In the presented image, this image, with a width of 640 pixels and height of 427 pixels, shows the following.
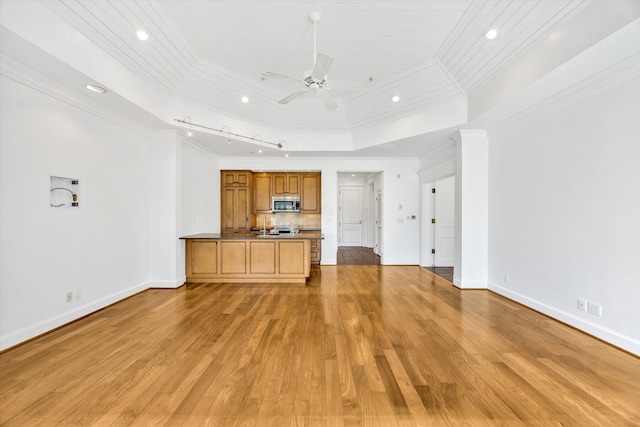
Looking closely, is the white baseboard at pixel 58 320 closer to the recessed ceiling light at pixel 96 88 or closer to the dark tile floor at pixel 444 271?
the recessed ceiling light at pixel 96 88

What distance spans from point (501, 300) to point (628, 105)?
283cm

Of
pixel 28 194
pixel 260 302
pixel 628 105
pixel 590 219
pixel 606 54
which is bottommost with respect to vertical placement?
pixel 260 302

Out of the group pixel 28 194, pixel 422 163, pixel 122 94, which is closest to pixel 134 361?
pixel 28 194

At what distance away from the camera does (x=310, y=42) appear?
3.48m

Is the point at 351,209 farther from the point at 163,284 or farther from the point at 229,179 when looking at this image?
the point at 163,284

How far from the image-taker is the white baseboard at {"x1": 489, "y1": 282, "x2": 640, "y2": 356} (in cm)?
256

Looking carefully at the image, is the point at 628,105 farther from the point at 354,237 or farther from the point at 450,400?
the point at 354,237

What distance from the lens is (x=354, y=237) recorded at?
1029 centimetres

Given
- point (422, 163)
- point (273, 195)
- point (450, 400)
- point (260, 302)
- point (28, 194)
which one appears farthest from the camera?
point (273, 195)

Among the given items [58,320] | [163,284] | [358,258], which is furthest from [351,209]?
[58,320]

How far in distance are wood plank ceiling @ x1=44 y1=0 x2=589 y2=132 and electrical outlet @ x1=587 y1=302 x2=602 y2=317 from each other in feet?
9.64

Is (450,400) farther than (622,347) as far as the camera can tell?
No

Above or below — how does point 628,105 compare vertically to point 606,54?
below

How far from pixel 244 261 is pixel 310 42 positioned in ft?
12.5
